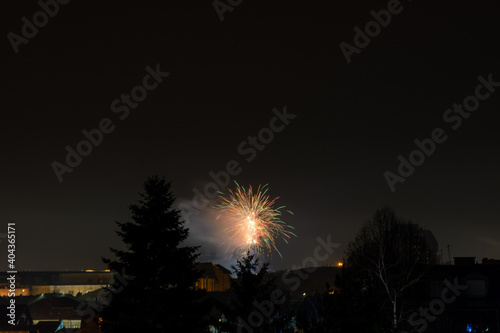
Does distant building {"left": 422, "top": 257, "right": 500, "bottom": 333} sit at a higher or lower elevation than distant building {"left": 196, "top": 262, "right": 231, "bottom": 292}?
lower

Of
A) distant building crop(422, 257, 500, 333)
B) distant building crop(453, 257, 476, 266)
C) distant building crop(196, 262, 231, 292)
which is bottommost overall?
distant building crop(422, 257, 500, 333)

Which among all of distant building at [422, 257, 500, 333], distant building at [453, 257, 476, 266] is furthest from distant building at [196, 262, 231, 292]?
distant building at [422, 257, 500, 333]

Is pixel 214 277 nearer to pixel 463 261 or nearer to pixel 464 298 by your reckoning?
pixel 463 261

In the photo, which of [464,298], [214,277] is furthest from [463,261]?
[214,277]

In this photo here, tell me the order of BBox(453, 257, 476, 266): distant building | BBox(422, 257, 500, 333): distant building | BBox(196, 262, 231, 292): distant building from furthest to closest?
BBox(196, 262, 231, 292): distant building
BBox(453, 257, 476, 266): distant building
BBox(422, 257, 500, 333): distant building

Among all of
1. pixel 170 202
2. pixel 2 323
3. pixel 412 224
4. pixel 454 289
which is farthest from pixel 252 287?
pixel 2 323

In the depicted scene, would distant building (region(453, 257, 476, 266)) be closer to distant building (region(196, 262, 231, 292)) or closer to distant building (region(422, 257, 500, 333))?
distant building (region(422, 257, 500, 333))

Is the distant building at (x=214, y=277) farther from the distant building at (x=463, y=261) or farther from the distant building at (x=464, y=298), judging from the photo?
the distant building at (x=464, y=298)

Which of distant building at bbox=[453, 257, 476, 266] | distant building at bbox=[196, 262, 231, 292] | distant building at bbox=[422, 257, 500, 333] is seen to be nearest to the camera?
distant building at bbox=[422, 257, 500, 333]

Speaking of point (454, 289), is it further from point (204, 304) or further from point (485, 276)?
point (204, 304)

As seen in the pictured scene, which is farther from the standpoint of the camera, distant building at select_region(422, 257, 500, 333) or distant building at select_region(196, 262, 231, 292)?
distant building at select_region(196, 262, 231, 292)

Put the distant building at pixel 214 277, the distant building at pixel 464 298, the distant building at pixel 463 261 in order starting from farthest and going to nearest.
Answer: the distant building at pixel 214 277 < the distant building at pixel 463 261 < the distant building at pixel 464 298

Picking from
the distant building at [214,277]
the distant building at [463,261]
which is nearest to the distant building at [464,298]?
the distant building at [463,261]

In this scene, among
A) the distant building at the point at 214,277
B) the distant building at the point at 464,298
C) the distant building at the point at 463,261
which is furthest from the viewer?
the distant building at the point at 214,277
